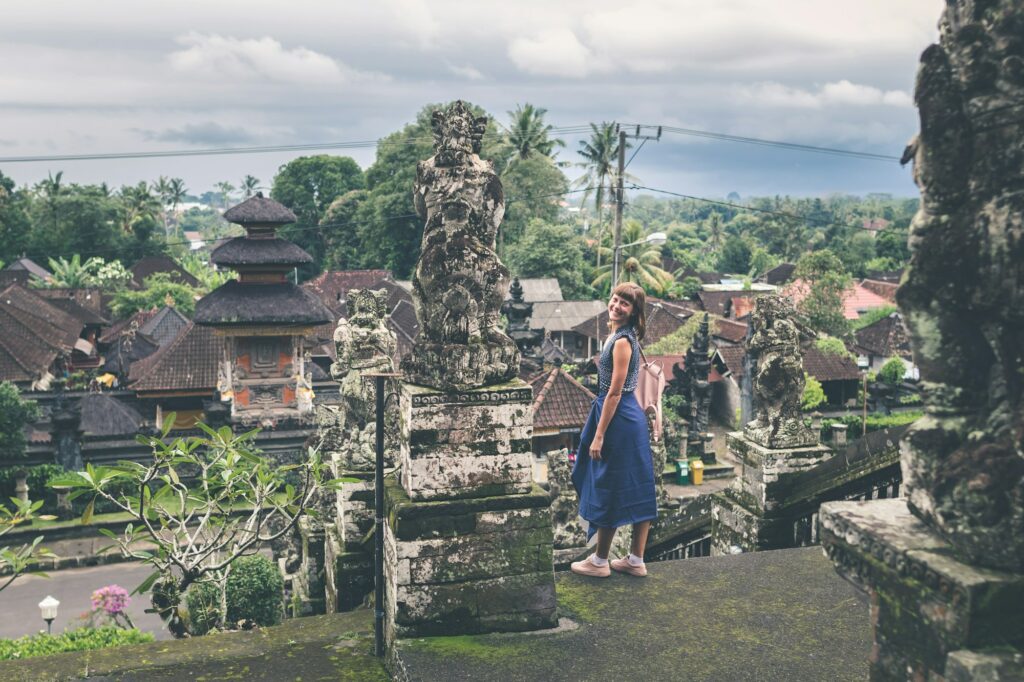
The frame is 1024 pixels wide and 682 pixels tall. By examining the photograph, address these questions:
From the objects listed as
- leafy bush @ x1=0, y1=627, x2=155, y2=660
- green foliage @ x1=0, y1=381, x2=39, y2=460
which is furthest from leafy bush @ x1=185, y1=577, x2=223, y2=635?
green foliage @ x1=0, y1=381, x2=39, y2=460

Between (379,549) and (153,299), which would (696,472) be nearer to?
(379,549)

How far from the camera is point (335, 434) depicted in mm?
9445

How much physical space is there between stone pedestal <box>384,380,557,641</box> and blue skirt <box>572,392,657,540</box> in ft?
1.78

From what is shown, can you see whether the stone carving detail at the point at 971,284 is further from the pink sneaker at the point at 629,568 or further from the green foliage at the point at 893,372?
the green foliage at the point at 893,372

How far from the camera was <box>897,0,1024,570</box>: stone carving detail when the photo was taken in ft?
10.3

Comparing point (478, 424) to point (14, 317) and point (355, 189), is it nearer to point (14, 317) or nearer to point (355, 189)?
point (14, 317)

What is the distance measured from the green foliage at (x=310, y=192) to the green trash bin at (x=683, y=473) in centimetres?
5057

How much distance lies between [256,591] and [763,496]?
7.73 meters

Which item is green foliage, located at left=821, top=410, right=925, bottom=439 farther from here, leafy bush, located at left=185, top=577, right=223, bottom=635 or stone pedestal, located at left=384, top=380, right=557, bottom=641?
stone pedestal, located at left=384, top=380, right=557, bottom=641

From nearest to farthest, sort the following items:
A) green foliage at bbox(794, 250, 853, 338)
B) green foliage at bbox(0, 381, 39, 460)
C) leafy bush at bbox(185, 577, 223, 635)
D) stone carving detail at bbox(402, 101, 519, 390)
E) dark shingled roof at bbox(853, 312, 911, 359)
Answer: stone carving detail at bbox(402, 101, 519, 390), leafy bush at bbox(185, 577, 223, 635), green foliage at bbox(0, 381, 39, 460), green foliage at bbox(794, 250, 853, 338), dark shingled roof at bbox(853, 312, 911, 359)

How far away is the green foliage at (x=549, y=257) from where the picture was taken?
6166 cm

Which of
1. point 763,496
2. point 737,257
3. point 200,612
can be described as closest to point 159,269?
point 737,257

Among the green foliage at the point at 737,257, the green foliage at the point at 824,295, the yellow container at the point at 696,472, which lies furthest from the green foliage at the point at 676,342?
the green foliage at the point at 737,257

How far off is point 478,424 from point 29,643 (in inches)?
361
